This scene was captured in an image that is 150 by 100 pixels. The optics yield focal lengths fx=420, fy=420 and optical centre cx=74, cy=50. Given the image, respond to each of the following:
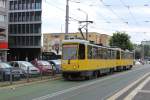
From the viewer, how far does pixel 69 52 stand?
32156 millimetres

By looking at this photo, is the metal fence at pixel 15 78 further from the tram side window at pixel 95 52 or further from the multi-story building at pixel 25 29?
the multi-story building at pixel 25 29

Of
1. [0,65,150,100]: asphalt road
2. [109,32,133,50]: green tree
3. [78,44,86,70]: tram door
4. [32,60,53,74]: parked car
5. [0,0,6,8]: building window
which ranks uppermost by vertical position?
[0,0,6,8]: building window

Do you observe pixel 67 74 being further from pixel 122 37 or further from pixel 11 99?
pixel 122 37

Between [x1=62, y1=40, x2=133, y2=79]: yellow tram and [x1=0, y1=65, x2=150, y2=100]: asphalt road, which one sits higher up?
[x1=62, y1=40, x2=133, y2=79]: yellow tram

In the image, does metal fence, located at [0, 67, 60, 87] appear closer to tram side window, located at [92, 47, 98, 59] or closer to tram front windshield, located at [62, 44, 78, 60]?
tram front windshield, located at [62, 44, 78, 60]

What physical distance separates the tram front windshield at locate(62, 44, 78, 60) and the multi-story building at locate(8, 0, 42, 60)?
69115 mm

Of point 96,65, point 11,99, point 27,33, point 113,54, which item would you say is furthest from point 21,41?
point 11,99

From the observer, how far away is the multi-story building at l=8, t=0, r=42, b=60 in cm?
10150

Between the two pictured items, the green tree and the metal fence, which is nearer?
the metal fence

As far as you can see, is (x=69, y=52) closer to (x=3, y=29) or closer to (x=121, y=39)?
(x=3, y=29)

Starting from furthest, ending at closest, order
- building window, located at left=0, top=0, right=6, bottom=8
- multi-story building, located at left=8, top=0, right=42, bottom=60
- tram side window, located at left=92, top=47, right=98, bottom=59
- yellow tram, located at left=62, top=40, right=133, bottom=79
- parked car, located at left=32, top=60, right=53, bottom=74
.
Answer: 1. multi-story building, located at left=8, top=0, right=42, bottom=60
2. building window, located at left=0, top=0, right=6, bottom=8
3. parked car, located at left=32, top=60, right=53, bottom=74
4. tram side window, located at left=92, top=47, right=98, bottom=59
5. yellow tram, located at left=62, top=40, right=133, bottom=79

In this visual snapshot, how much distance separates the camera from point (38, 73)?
33000 millimetres

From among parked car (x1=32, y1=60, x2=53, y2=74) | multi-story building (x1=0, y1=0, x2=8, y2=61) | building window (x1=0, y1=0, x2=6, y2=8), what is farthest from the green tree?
parked car (x1=32, y1=60, x2=53, y2=74)

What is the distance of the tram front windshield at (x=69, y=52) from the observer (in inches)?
1259
